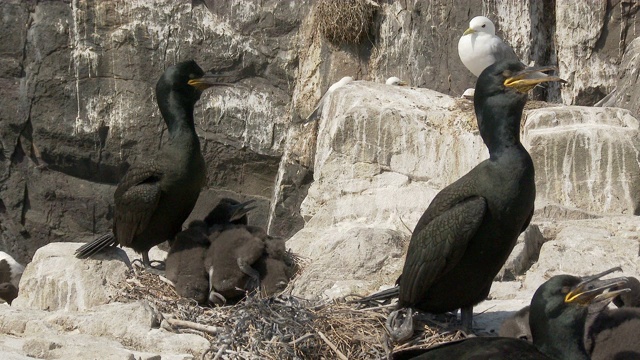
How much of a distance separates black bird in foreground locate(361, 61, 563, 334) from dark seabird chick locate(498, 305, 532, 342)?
0.78 feet

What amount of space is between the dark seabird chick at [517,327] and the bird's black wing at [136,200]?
2.83 m

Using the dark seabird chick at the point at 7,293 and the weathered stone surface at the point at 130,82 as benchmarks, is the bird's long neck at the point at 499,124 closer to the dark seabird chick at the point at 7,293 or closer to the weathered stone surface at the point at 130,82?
the dark seabird chick at the point at 7,293

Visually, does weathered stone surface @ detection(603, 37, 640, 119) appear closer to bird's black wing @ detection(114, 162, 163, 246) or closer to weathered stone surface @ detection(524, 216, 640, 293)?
weathered stone surface @ detection(524, 216, 640, 293)

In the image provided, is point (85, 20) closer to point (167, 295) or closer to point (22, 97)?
point (22, 97)

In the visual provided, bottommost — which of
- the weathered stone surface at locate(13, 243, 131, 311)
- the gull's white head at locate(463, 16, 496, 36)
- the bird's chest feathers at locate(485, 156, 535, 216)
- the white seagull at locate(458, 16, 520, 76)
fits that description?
the weathered stone surface at locate(13, 243, 131, 311)

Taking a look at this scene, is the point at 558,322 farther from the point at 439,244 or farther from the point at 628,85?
the point at 628,85

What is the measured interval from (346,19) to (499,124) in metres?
8.81

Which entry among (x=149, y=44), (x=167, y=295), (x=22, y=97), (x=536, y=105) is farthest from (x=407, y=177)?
(x=22, y=97)

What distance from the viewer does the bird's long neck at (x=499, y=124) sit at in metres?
6.18

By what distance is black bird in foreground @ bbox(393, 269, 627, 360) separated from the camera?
4.93 metres

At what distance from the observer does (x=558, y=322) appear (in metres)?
5.00

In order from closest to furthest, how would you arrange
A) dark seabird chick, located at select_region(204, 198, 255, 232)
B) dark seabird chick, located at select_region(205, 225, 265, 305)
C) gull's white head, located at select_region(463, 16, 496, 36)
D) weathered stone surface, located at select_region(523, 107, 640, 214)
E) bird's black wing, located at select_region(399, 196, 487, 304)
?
1. bird's black wing, located at select_region(399, 196, 487, 304)
2. dark seabird chick, located at select_region(205, 225, 265, 305)
3. dark seabird chick, located at select_region(204, 198, 255, 232)
4. weathered stone surface, located at select_region(523, 107, 640, 214)
5. gull's white head, located at select_region(463, 16, 496, 36)

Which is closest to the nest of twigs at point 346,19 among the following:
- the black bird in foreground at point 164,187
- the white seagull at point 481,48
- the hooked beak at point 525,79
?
the white seagull at point 481,48

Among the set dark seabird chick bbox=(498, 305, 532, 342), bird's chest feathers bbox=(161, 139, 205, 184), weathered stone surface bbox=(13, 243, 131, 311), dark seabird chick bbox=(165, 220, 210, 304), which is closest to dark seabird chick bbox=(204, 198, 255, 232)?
dark seabird chick bbox=(165, 220, 210, 304)
